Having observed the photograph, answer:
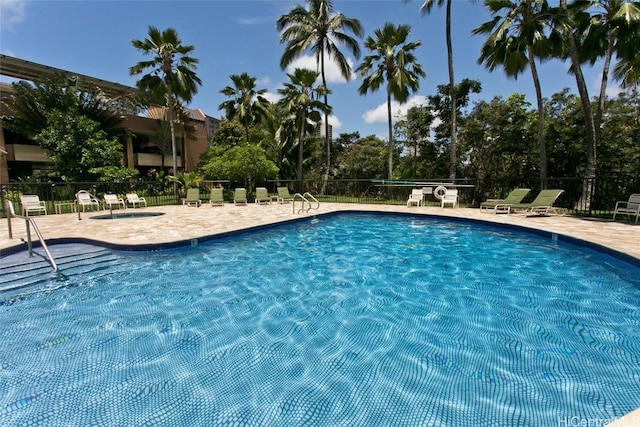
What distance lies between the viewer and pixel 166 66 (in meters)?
15.7

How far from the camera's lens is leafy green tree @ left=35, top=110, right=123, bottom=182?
55.9 feet

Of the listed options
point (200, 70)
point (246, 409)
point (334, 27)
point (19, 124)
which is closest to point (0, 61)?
point (19, 124)

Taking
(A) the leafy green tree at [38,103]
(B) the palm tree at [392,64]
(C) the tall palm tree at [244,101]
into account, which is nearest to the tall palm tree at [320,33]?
(B) the palm tree at [392,64]

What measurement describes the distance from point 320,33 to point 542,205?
15.7 metres

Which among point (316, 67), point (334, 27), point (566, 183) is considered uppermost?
point (334, 27)

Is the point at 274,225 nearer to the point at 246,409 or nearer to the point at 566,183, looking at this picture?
the point at 246,409

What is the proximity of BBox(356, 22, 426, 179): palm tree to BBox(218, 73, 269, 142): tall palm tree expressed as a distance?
7.06 metres

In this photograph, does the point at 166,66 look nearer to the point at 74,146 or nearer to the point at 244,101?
the point at 244,101

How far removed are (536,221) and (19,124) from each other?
83.4 ft

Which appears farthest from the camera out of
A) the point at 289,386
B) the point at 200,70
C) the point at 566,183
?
the point at 200,70

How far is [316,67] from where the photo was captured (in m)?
19.8

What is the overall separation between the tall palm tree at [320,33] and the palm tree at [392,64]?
7.51 ft

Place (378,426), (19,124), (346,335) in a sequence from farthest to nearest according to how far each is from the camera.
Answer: (19,124), (346,335), (378,426)

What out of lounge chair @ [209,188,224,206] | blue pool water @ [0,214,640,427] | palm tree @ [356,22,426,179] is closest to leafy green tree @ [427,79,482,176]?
palm tree @ [356,22,426,179]
